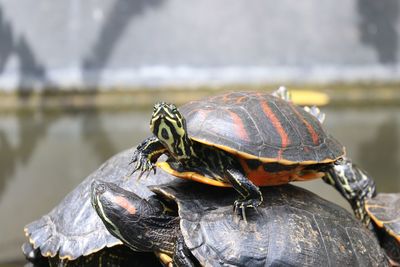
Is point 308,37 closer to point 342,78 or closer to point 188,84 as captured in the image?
point 342,78

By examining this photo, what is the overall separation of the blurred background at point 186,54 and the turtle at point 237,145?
5.19m

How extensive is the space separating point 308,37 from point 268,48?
23.0 inches

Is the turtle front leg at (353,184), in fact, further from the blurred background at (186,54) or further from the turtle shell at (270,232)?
the blurred background at (186,54)

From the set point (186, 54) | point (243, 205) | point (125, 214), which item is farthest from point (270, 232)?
point (186, 54)

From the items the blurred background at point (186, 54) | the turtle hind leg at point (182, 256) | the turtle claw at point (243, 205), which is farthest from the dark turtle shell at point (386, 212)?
the blurred background at point (186, 54)

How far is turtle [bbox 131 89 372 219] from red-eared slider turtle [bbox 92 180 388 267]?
0.08 m

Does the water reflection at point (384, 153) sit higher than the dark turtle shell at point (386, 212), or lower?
lower

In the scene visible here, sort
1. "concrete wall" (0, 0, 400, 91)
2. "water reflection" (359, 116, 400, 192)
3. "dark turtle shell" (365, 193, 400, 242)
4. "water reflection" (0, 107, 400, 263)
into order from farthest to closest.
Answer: "concrete wall" (0, 0, 400, 91) < "water reflection" (359, 116, 400, 192) < "water reflection" (0, 107, 400, 263) < "dark turtle shell" (365, 193, 400, 242)

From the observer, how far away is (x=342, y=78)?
311 inches

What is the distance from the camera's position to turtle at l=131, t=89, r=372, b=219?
5.62ft

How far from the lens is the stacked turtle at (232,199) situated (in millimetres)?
1714

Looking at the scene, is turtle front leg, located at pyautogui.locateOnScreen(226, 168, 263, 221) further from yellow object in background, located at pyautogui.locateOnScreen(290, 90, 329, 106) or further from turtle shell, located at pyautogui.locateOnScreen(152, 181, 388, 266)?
yellow object in background, located at pyautogui.locateOnScreen(290, 90, 329, 106)

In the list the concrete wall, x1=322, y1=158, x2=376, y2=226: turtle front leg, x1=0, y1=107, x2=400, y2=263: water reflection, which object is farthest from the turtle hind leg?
the concrete wall

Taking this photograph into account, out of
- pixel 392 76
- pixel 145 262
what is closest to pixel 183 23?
pixel 392 76
